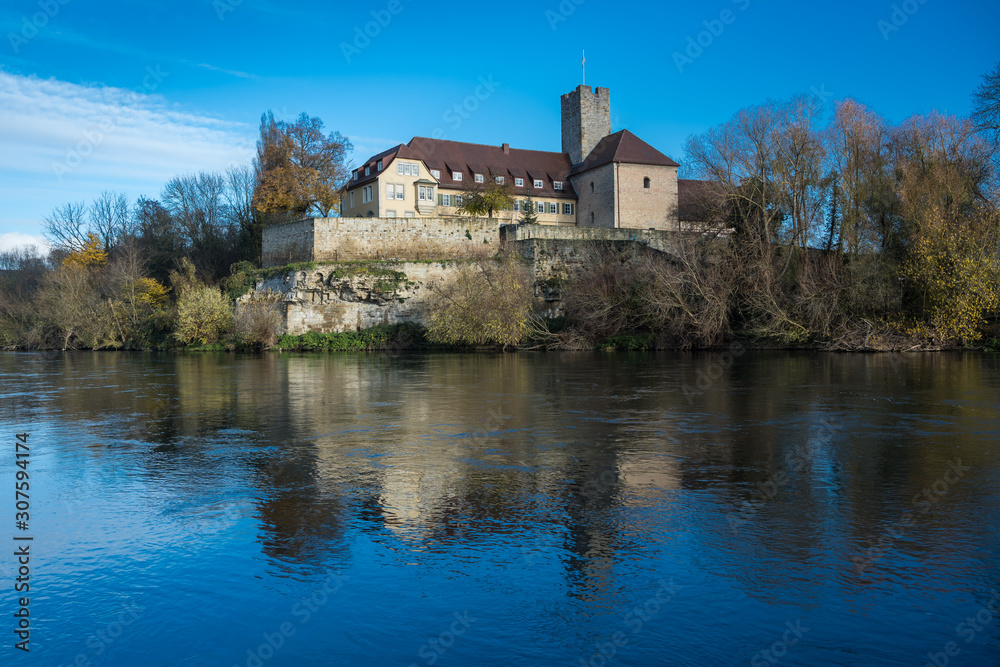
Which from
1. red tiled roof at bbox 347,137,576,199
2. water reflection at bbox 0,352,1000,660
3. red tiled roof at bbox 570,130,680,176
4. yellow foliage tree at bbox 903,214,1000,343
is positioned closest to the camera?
water reflection at bbox 0,352,1000,660

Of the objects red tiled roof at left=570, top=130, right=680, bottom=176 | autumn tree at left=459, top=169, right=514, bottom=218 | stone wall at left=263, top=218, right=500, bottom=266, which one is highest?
red tiled roof at left=570, top=130, right=680, bottom=176

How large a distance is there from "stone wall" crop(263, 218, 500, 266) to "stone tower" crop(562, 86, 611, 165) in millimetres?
18265

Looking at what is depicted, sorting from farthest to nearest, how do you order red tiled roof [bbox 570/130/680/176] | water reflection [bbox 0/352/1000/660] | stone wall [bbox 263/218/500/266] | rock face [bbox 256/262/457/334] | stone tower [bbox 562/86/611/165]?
stone tower [bbox 562/86/611/165]
red tiled roof [bbox 570/130/680/176]
stone wall [bbox 263/218/500/266]
rock face [bbox 256/262/457/334]
water reflection [bbox 0/352/1000/660]

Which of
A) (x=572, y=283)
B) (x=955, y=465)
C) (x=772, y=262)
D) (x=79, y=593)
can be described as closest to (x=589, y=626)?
(x=79, y=593)

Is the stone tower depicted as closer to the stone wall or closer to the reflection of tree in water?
the stone wall

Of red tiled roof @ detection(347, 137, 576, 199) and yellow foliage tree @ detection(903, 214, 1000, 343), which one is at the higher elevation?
red tiled roof @ detection(347, 137, 576, 199)

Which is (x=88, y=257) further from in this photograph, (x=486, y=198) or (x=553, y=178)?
(x=553, y=178)

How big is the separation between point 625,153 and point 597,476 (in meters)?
53.9

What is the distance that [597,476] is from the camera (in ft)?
28.3

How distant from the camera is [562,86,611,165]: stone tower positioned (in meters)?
65.9

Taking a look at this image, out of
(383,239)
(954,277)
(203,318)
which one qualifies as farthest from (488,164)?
(954,277)

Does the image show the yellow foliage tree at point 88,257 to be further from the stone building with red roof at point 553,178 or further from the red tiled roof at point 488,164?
the red tiled roof at point 488,164

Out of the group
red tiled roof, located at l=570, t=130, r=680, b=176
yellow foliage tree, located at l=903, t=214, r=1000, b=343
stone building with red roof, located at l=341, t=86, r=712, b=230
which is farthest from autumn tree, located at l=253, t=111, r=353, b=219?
yellow foliage tree, located at l=903, t=214, r=1000, b=343

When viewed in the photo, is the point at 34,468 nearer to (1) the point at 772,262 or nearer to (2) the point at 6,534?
(2) the point at 6,534
